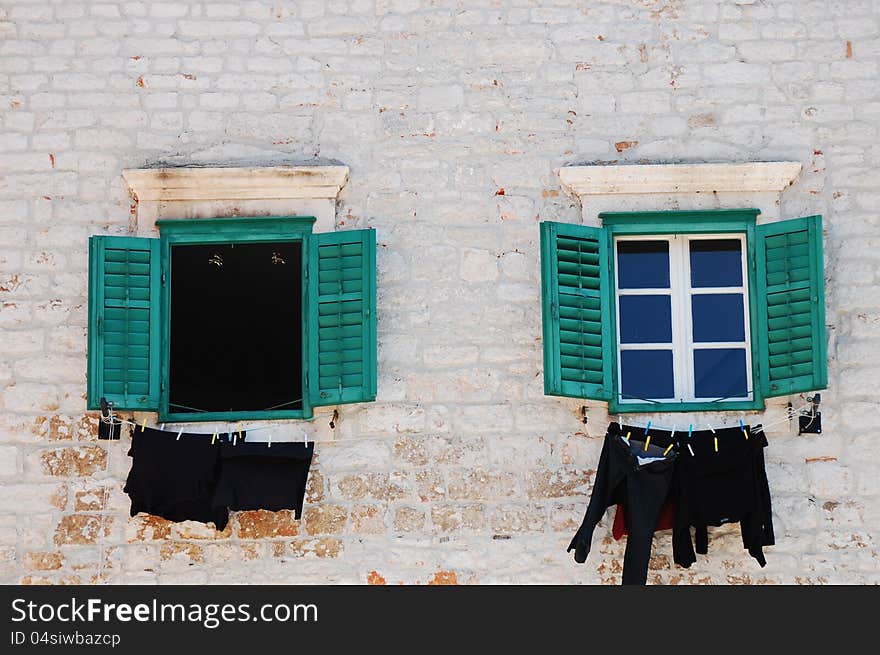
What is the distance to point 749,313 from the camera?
37.5ft

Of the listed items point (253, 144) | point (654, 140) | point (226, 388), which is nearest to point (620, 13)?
point (654, 140)

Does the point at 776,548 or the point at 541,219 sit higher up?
the point at 541,219

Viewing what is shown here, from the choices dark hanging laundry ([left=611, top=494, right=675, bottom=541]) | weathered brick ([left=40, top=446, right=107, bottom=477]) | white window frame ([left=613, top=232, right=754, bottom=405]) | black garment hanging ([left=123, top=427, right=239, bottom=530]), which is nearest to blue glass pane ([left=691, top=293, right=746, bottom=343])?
Result: white window frame ([left=613, top=232, right=754, bottom=405])

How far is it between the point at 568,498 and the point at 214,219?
2662mm

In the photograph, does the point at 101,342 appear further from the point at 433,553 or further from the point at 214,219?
the point at 433,553

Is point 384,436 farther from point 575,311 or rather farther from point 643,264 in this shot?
point 643,264

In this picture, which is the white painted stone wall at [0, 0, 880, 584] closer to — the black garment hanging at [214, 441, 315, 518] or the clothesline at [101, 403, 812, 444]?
the clothesline at [101, 403, 812, 444]

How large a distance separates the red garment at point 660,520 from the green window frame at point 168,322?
1.56m

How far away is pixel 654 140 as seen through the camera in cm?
1166

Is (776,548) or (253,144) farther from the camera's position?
(253,144)

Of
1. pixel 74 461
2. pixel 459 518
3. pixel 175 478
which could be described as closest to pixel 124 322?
pixel 74 461

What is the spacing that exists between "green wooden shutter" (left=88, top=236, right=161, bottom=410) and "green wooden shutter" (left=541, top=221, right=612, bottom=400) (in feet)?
7.52

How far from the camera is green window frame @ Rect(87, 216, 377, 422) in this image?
11234 millimetres

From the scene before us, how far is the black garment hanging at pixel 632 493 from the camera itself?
10719mm
